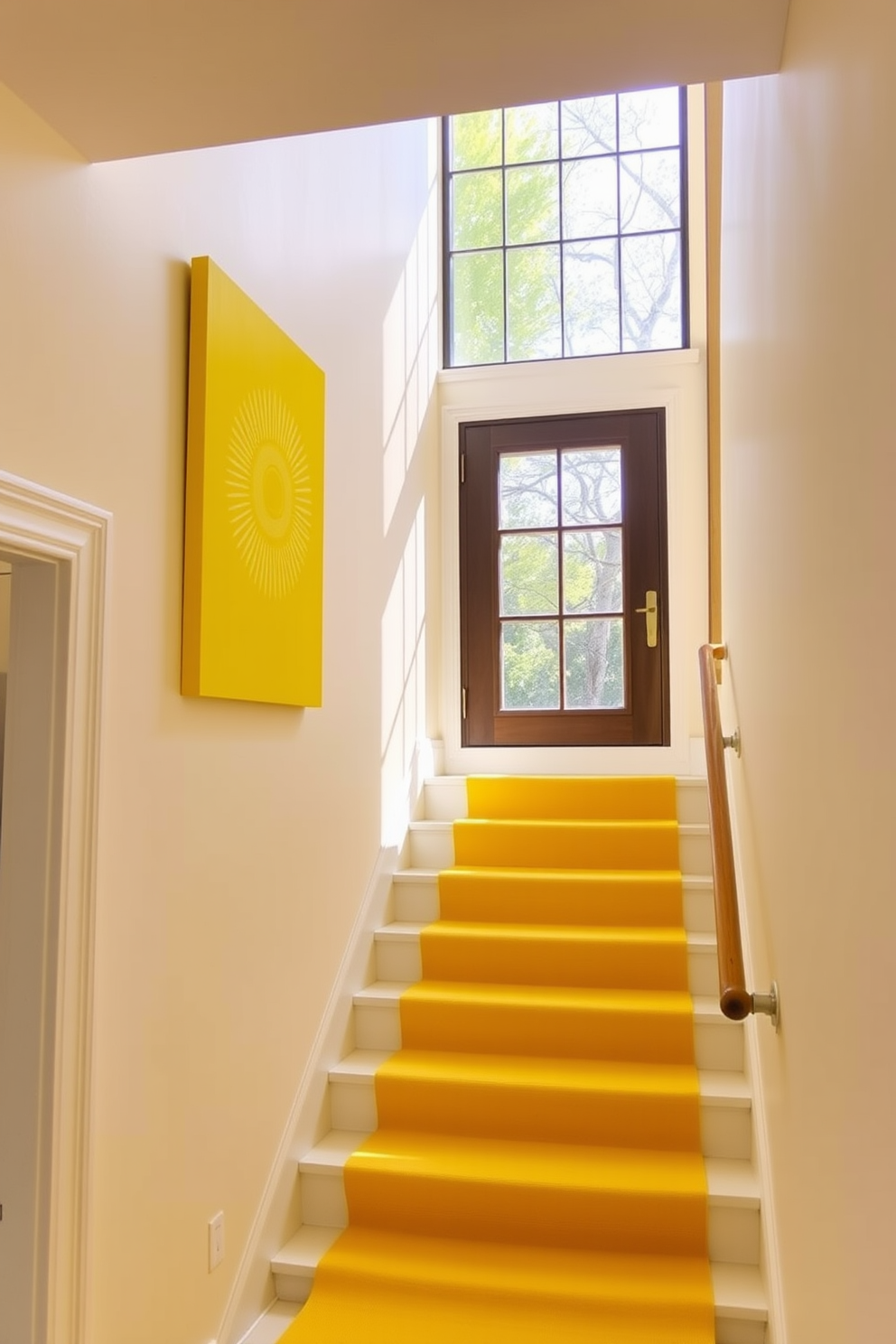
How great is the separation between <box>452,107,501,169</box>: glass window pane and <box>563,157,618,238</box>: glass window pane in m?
0.40

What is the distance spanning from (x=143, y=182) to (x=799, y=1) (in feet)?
4.29

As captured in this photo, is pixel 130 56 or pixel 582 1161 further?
pixel 582 1161

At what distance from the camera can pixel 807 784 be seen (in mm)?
1558

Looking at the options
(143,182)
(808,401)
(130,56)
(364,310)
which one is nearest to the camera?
(808,401)

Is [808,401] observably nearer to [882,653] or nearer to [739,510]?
[882,653]

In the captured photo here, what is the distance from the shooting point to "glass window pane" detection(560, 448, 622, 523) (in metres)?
4.98

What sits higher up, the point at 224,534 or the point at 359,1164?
the point at 224,534

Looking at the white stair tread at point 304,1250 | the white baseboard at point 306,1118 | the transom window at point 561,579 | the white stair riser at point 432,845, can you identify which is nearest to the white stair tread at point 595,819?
the white stair riser at point 432,845

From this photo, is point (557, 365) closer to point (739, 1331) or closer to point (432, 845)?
point (432, 845)

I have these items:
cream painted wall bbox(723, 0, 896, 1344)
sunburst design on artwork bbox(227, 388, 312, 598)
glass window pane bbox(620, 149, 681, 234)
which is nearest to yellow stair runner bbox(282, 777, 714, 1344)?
cream painted wall bbox(723, 0, 896, 1344)

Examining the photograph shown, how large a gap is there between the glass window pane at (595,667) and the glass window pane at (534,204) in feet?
6.22

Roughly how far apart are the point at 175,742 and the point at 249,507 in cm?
64

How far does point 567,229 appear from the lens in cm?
520

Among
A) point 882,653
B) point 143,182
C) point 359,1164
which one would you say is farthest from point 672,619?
point 882,653
